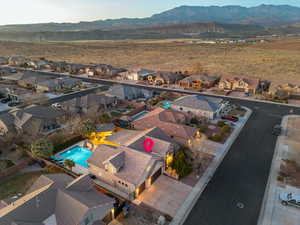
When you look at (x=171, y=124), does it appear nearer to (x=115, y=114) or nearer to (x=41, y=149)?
(x=115, y=114)

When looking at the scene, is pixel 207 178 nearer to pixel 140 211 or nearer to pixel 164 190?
pixel 164 190

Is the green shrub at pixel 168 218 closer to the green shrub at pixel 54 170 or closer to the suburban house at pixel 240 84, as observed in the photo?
the green shrub at pixel 54 170

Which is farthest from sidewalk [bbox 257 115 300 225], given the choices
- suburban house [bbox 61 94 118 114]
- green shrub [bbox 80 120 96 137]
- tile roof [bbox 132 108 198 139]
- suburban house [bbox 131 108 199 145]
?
suburban house [bbox 61 94 118 114]

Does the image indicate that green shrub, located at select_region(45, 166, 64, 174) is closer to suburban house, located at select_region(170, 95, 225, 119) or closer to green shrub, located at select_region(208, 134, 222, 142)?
green shrub, located at select_region(208, 134, 222, 142)

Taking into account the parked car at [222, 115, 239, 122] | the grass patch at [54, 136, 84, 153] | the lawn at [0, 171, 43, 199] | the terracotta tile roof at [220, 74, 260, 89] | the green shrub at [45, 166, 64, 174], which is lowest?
the lawn at [0, 171, 43, 199]

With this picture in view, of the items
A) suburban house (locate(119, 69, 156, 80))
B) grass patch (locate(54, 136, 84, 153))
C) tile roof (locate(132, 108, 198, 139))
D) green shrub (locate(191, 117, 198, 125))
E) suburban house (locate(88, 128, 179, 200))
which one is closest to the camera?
suburban house (locate(88, 128, 179, 200))

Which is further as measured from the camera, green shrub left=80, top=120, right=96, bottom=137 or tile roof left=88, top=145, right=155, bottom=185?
green shrub left=80, top=120, right=96, bottom=137

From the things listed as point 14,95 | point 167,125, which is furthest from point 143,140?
point 14,95
